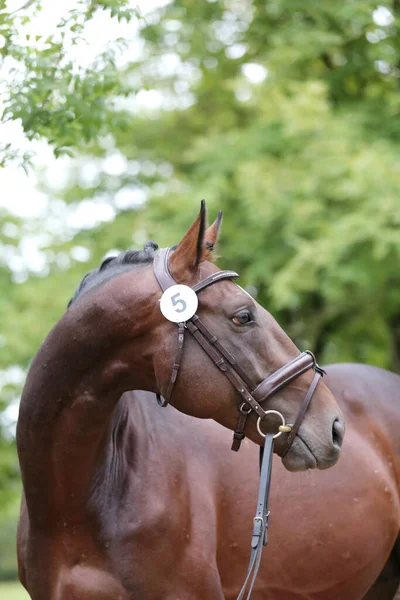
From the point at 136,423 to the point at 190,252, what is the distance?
40.6 inches

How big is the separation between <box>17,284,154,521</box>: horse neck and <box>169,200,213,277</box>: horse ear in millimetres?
332

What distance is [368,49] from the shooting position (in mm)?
11641

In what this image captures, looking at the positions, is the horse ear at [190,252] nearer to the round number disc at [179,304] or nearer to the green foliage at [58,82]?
the round number disc at [179,304]

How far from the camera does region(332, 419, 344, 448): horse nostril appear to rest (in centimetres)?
334

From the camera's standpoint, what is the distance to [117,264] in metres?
3.63

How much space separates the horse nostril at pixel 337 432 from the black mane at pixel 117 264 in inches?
42.9

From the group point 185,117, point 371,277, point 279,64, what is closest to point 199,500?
point 371,277

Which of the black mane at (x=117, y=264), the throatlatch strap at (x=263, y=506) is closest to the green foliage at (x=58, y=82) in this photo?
the black mane at (x=117, y=264)

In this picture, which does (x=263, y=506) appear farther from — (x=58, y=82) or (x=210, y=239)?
(x=58, y=82)

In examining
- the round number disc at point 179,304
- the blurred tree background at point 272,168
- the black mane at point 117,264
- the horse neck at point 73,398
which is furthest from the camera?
the blurred tree background at point 272,168

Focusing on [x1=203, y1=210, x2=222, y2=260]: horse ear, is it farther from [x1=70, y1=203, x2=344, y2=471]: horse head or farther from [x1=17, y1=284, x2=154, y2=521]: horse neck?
[x1=17, y1=284, x2=154, y2=521]: horse neck

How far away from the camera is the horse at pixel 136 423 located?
3309 millimetres

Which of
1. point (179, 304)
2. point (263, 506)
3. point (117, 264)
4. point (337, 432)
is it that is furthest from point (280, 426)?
point (117, 264)

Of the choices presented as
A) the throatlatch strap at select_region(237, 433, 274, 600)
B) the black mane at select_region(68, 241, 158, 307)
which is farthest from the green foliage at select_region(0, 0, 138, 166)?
the throatlatch strap at select_region(237, 433, 274, 600)
